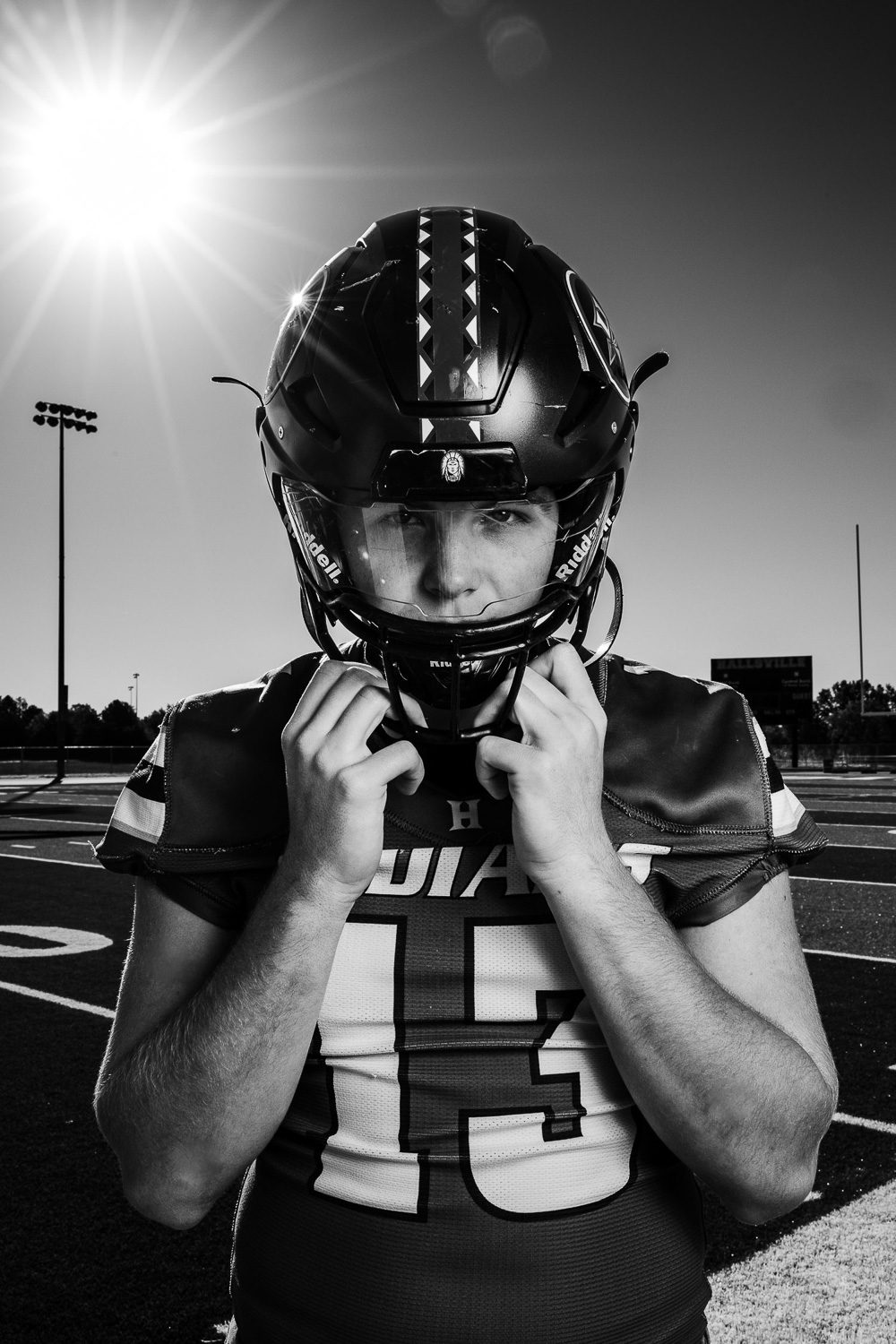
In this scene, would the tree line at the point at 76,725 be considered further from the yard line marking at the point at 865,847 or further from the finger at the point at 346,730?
the finger at the point at 346,730

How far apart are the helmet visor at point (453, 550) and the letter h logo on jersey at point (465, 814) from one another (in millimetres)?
235

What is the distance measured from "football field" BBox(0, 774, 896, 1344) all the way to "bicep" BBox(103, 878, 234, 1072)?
1.58 m

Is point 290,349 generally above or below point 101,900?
above

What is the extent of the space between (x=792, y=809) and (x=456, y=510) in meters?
0.56

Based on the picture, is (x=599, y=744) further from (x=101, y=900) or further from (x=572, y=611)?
(x=101, y=900)

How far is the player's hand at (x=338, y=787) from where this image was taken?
1.19 metres

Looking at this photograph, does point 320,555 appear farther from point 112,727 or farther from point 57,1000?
point 112,727

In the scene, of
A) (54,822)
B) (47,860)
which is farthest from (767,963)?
(54,822)

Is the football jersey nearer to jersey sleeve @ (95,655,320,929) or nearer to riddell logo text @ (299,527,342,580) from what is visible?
jersey sleeve @ (95,655,320,929)

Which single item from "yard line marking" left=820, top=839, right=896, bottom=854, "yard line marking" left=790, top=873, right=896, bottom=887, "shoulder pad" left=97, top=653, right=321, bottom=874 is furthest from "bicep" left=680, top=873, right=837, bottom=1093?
"yard line marking" left=820, top=839, right=896, bottom=854

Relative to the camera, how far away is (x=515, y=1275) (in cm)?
118

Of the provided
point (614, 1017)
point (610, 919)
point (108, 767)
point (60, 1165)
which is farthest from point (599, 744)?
point (108, 767)

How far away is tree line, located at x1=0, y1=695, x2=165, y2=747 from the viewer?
202ft

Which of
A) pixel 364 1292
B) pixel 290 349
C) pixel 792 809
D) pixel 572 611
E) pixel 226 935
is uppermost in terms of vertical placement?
pixel 290 349
